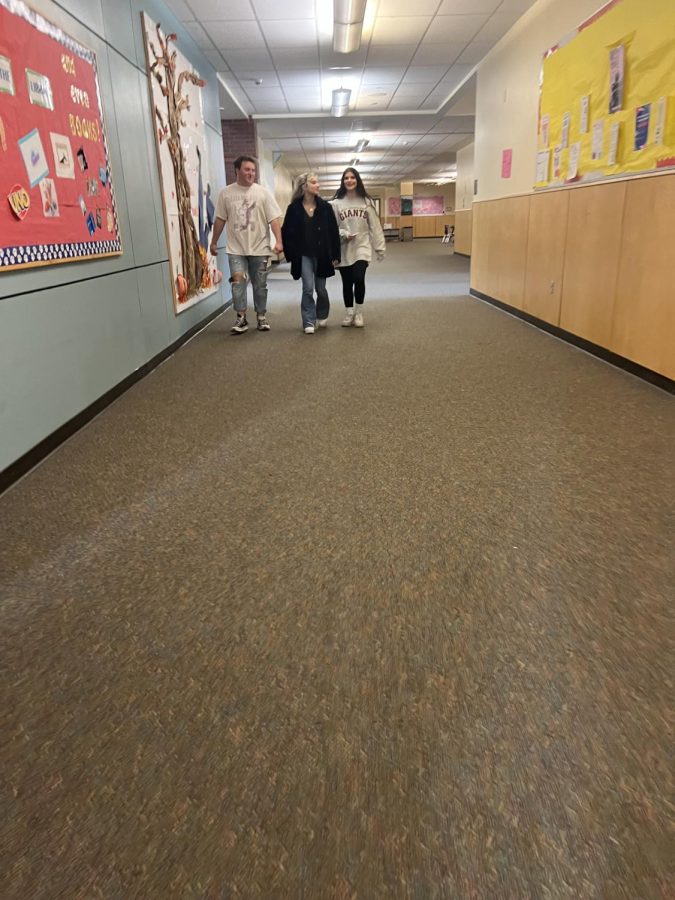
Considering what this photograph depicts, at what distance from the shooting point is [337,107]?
943cm

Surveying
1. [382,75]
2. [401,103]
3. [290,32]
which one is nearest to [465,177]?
[401,103]

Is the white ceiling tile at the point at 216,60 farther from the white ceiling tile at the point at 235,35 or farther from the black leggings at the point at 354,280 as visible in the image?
the black leggings at the point at 354,280

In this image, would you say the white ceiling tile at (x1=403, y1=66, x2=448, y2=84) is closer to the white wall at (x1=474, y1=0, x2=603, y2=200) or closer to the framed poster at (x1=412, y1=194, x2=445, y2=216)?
the white wall at (x1=474, y1=0, x2=603, y2=200)

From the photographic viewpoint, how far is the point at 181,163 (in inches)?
215

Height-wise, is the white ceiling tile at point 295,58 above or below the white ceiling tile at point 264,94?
above

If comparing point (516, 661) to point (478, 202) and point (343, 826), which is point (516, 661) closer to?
point (343, 826)

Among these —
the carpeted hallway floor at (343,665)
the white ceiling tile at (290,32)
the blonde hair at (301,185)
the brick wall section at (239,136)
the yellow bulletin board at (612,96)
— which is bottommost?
the carpeted hallway floor at (343,665)

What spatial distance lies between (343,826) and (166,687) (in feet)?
1.70

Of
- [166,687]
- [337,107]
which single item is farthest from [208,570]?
[337,107]

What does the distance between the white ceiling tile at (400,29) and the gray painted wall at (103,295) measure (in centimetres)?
207

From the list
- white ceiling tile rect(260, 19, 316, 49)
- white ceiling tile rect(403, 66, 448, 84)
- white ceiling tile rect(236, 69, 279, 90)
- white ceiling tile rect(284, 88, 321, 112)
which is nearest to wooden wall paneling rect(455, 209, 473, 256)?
white ceiling tile rect(284, 88, 321, 112)

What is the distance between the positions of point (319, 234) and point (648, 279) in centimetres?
268

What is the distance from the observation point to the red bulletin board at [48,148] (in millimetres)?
2531

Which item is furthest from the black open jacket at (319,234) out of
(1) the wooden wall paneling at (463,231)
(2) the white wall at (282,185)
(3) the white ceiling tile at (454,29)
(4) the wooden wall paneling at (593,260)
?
(2) the white wall at (282,185)
